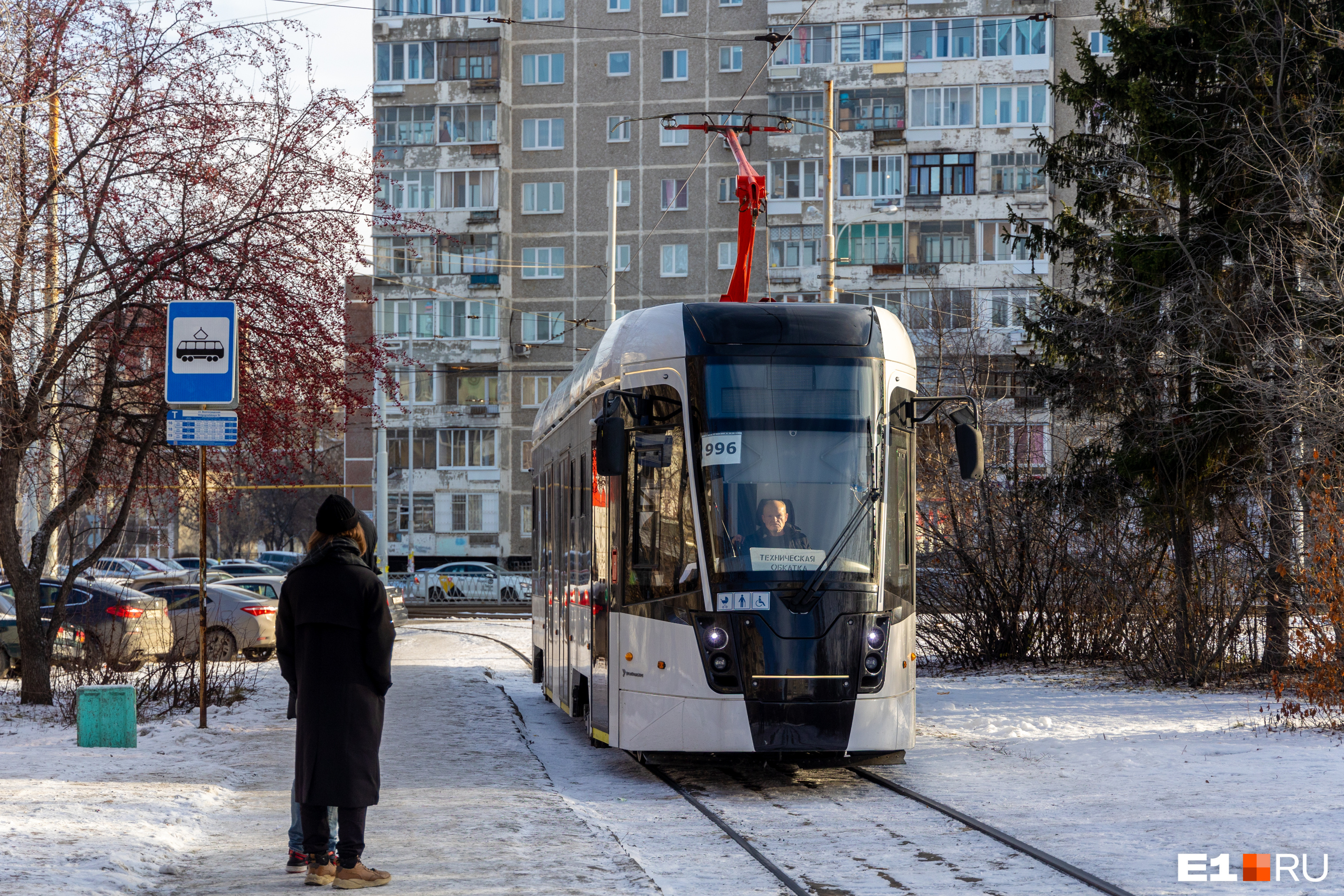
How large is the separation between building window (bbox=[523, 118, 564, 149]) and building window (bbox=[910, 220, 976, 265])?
17127mm

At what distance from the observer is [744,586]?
1056cm

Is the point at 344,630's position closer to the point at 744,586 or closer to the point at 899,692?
the point at 744,586

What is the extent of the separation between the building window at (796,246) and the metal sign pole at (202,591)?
4691 centimetres

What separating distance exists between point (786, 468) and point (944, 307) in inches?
1784

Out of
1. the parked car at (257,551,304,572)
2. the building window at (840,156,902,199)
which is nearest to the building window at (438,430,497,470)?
the parked car at (257,551,304,572)

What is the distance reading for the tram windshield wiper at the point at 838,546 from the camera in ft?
34.7

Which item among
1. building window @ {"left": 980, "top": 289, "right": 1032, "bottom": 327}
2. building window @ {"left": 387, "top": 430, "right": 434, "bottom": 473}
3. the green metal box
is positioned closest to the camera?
the green metal box

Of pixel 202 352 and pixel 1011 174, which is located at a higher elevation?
pixel 1011 174

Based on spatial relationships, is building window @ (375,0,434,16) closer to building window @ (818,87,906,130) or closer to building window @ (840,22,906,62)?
building window @ (840,22,906,62)

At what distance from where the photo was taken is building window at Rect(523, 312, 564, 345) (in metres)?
67.2

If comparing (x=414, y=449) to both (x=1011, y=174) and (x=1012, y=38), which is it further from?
(x=1012, y=38)

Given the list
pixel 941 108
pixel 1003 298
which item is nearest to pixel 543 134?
pixel 941 108

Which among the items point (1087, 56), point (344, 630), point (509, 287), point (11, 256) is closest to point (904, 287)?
point (509, 287)

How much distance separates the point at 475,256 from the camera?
65.6 metres
